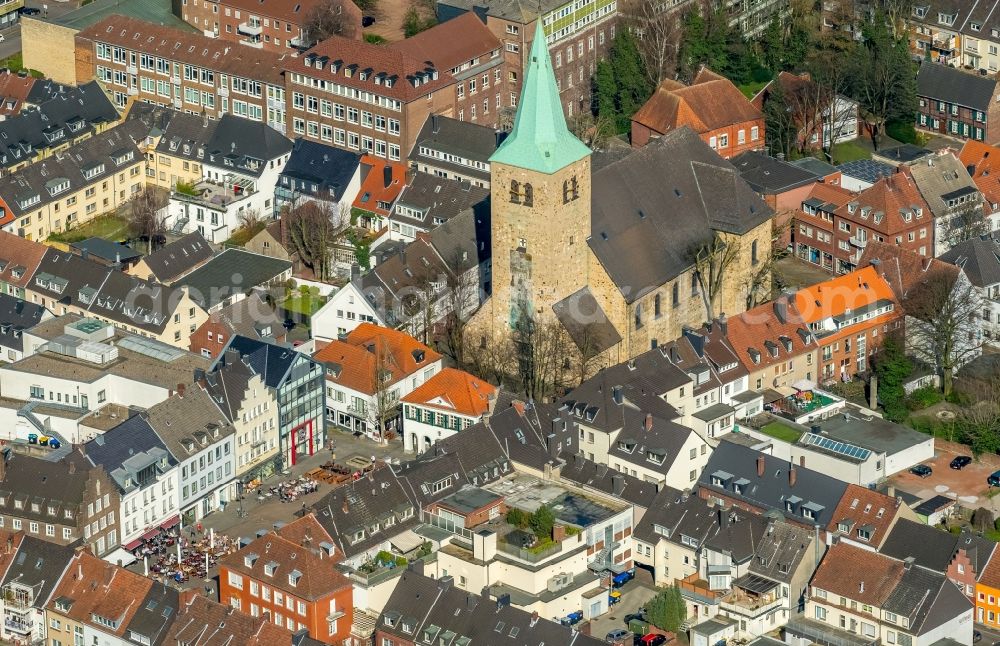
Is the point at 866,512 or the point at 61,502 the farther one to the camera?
the point at 61,502

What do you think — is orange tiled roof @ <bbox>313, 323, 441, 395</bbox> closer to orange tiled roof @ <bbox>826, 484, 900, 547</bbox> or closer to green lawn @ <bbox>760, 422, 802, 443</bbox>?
green lawn @ <bbox>760, 422, 802, 443</bbox>

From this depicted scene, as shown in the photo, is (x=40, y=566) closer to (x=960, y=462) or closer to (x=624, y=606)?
(x=624, y=606)

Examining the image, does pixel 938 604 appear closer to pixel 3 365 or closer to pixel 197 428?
pixel 197 428

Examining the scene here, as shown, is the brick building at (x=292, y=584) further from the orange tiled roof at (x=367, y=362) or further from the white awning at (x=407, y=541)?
the orange tiled roof at (x=367, y=362)

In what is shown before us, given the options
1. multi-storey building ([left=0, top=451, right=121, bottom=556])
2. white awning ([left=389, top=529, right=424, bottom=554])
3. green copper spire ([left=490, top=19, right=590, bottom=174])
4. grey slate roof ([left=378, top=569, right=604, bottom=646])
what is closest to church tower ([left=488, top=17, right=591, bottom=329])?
green copper spire ([left=490, top=19, right=590, bottom=174])

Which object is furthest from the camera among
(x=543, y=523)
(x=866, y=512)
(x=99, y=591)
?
(x=866, y=512)

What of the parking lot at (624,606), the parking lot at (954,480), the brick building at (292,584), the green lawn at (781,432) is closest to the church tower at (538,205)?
the green lawn at (781,432)

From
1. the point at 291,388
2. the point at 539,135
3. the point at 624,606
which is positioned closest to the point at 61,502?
the point at 291,388

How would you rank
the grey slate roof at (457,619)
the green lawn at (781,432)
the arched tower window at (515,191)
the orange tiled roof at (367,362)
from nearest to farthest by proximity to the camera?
the grey slate roof at (457,619) < the green lawn at (781,432) < the arched tower window at (515,191) < the orange tiled roof at (367,362)
